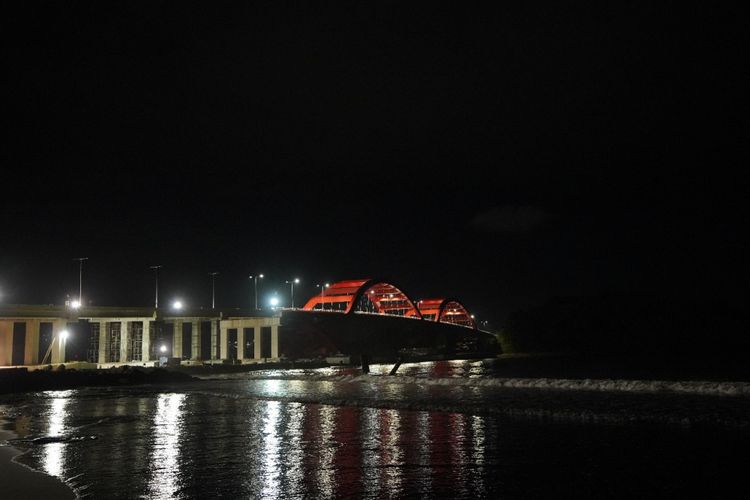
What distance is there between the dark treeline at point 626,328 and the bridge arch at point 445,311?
19.4 m

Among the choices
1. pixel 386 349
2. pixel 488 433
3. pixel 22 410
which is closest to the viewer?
pixel 488 433

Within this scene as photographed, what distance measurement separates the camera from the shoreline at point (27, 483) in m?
10.1

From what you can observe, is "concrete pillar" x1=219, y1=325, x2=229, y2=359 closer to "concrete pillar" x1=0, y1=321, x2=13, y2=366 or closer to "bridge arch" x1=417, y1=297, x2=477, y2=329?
"concrete pillar" x1=0, y1=321, x2=13, y2=366

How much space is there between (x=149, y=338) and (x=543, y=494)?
84.8m

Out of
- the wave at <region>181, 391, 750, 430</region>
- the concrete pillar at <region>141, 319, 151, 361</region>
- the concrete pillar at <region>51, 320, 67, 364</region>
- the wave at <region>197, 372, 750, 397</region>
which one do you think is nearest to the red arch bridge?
the concrete pillar at <region>141, 319, 151, 361</region>

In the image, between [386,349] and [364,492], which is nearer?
[364,492]

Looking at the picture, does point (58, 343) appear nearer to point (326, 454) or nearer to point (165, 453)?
point (165, 453)

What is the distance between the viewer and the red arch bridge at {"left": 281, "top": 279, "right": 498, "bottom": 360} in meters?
137

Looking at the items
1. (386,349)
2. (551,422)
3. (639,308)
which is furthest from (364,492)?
(639,308)

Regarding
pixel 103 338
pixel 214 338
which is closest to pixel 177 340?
pixel 214 338

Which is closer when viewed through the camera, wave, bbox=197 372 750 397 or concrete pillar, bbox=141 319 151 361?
wave, bbox=197 372 750 397

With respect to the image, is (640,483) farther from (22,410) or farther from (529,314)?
(529,314)

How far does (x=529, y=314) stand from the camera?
16225 centimetres

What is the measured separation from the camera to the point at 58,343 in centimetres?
7669
